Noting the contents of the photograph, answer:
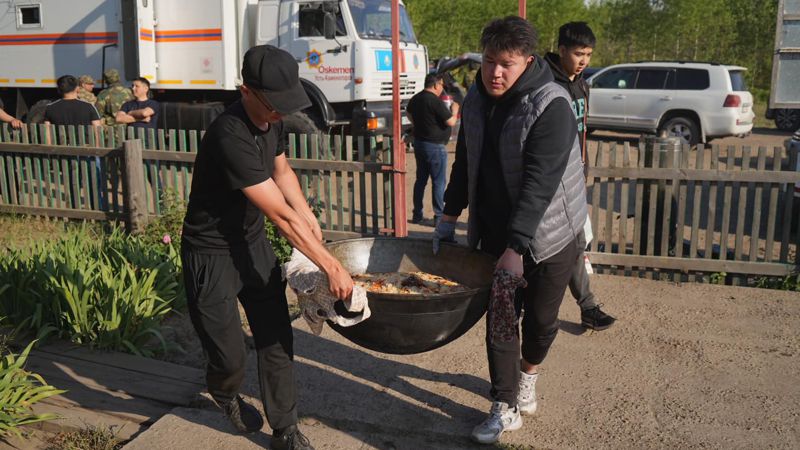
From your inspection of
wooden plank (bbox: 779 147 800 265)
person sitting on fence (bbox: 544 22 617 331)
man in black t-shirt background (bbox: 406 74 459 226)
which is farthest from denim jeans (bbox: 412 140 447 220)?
wooden plank (bbox: 779 147 800 265)

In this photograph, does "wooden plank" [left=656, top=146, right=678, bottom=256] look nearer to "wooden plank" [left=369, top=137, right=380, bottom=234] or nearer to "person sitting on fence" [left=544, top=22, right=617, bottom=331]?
"person sitting on fence" [left=544, top=22, right=617, bottom=331]

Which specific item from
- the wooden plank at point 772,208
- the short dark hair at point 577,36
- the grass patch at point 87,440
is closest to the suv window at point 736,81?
the wooden plank at point 772,208

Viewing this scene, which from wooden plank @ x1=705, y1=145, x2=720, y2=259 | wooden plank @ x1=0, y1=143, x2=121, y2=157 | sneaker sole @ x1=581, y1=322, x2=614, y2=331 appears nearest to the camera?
sneaker sole @ x1=581, y1=322, x2=614, y2=331

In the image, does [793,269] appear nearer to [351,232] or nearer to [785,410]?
[785,410]

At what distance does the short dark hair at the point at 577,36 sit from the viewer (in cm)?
445

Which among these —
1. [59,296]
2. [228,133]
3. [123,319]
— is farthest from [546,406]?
[59,296]

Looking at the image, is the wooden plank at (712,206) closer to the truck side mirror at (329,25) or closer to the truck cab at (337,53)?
the truck cab at (337,53)

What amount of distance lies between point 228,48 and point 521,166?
9338 millimetres

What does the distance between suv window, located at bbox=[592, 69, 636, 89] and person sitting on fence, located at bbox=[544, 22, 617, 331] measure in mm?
11762

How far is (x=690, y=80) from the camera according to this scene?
15133 millimetres

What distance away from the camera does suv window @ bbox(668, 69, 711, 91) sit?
15.0 metres

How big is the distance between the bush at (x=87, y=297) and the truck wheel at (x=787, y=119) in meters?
18.2

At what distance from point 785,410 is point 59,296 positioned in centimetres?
429

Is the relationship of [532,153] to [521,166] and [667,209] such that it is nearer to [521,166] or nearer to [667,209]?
[521,166]
